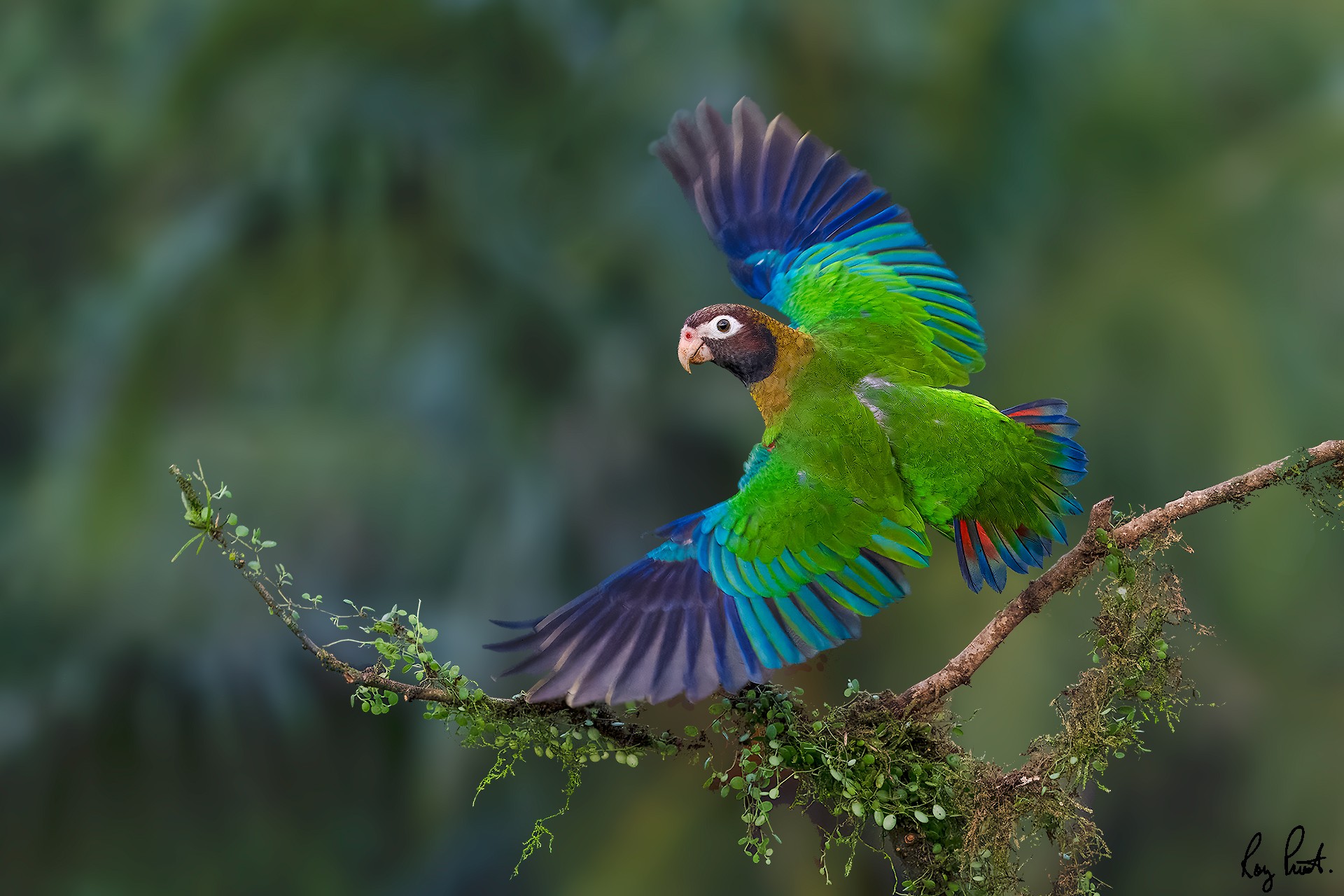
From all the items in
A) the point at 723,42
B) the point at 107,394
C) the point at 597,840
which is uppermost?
the point at 723,42

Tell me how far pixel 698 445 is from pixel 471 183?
3.57 ft

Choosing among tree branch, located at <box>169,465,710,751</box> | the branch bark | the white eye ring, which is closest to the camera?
tree branch, located at <box>169,465,710,751</box>

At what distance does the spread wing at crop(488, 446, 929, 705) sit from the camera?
1.69m

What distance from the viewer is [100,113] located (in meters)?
3.08

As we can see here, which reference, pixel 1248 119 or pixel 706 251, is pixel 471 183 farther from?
pixel 1248 119

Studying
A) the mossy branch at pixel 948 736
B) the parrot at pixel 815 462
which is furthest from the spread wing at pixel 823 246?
the mossy branch at pixel 948 736

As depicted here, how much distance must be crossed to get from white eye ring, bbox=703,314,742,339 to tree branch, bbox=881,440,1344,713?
2.49 feet

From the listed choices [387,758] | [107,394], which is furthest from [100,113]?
[387,758]

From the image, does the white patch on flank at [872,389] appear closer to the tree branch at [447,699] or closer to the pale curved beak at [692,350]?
the pale curved beak at [692,350]

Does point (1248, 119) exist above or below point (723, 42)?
below
